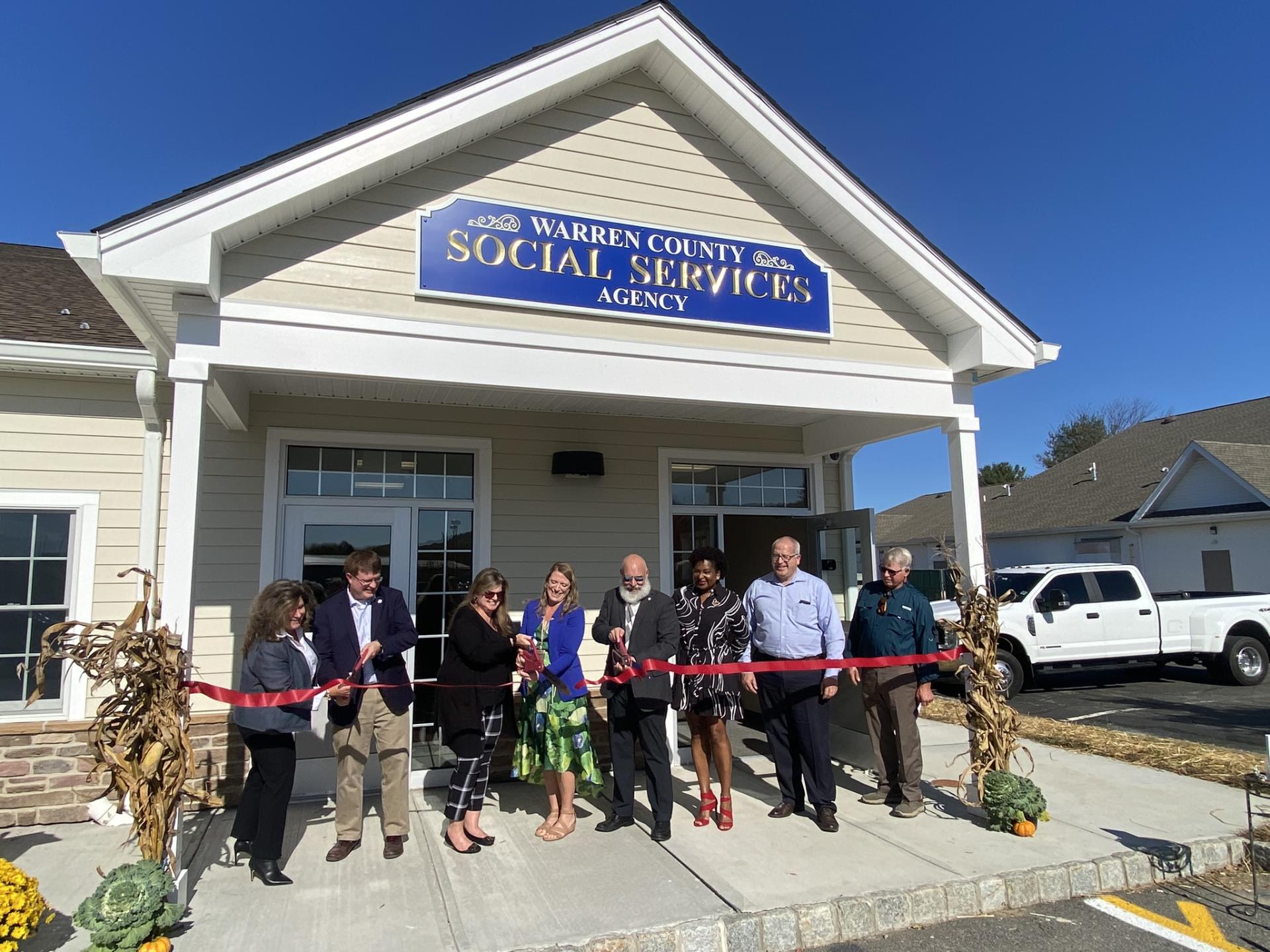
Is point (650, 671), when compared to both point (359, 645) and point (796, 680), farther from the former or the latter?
point (359, 645)

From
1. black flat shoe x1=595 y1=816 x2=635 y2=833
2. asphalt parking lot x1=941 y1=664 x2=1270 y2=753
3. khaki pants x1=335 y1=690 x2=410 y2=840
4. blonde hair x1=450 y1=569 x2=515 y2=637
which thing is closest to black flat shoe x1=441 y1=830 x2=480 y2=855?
khaki pants x1=335 y1=690 x2=410 y2=840

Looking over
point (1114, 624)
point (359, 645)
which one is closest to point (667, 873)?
point (359, 645)

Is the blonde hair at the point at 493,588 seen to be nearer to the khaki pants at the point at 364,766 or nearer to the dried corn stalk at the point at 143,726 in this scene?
the khaki pants at the point at 364,766

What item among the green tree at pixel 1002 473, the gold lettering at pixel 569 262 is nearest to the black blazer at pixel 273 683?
the gold lettering at pixel 569 262

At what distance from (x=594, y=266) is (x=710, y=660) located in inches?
107

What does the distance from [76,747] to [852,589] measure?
6.66 m

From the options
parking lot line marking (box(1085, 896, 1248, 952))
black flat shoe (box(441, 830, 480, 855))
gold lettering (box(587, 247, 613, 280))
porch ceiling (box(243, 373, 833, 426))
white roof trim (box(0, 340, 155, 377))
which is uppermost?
gold lettering (box(587, 247, 613, 280))

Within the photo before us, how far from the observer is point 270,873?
422 centimetres

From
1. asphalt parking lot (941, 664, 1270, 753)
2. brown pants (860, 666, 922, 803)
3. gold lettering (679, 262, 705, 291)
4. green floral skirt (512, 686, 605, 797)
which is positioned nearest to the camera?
green floral skirt (512, 686, 605, 797)

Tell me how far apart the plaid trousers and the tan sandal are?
1.56ft

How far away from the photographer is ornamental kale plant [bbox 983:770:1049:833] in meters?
4.94

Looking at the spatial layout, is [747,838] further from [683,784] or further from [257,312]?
[257,312]

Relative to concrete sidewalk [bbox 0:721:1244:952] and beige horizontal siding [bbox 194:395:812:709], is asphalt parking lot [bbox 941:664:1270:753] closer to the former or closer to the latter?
concrete sidewalk [bbox 0:721:1244:952]

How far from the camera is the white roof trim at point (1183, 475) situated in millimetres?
18453
